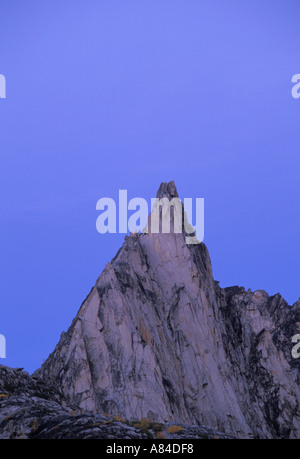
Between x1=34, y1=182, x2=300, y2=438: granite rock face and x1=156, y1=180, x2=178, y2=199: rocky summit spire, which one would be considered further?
x1=156, y1=180, x2=178, y2=199: rocky summit spire

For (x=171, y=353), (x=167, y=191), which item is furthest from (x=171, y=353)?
(x=167, y=191)

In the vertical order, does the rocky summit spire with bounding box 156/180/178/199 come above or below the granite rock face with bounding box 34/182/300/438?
above

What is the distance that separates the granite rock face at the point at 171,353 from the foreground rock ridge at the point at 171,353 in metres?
0.13

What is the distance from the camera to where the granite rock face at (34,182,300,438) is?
67.4 meters

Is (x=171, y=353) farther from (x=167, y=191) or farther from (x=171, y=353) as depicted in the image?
(x=167, y=191)

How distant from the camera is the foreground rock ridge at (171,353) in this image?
2653 inches

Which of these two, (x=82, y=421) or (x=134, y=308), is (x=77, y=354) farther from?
(x=82, y=421)

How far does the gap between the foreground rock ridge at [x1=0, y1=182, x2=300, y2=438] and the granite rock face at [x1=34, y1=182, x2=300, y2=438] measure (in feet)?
0.44

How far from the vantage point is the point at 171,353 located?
264ft

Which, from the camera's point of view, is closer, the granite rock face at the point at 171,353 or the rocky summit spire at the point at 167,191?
the granite rock face at the point at 171,353

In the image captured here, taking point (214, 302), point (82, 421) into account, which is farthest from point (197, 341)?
point (82, 421)

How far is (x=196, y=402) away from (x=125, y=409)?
53.0ft

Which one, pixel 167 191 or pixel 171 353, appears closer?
pixel 171 353
